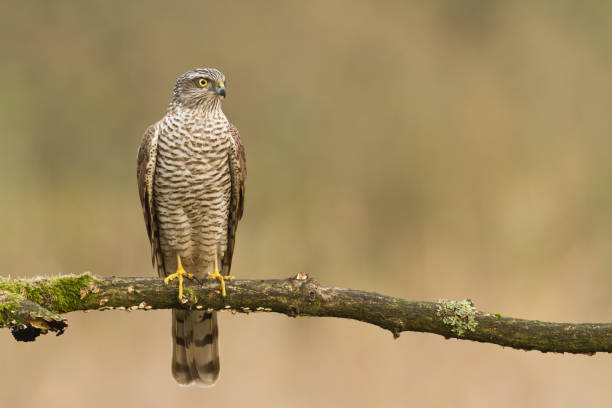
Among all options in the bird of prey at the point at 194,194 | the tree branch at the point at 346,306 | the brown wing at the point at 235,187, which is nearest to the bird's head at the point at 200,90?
the bird of prey at the point at 194,194

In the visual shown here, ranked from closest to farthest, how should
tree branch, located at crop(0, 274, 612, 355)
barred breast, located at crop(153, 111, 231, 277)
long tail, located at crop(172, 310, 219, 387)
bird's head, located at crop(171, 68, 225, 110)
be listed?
tree branch, located at crop(0, 274, 612, 355)
barred breast, located at crop(153, 111, 231, 277)
bird's head, located at crop(171, 68, 225, 110)
long tail, located at crop(172, 310, 219, 387)

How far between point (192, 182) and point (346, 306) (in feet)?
3.85

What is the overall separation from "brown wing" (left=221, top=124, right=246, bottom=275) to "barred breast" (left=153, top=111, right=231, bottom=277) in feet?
0.13

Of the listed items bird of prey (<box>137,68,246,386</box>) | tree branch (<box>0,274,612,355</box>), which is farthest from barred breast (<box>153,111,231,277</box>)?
tree branch (<box>0,274,612,355</box>)

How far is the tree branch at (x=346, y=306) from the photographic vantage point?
2.58 meters

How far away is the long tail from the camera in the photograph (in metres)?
3.84

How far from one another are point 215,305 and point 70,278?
2.05 feet

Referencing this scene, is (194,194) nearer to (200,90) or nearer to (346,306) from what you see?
(200,90)

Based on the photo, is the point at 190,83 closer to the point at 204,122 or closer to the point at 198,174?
the point at 204,122

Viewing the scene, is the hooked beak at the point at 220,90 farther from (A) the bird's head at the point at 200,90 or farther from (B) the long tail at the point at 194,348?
(B) the long tail at the point at 194,348

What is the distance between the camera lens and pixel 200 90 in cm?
357

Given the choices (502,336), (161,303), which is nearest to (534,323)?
(502,336)

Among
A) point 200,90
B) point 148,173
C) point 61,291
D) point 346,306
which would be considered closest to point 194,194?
point 148,173

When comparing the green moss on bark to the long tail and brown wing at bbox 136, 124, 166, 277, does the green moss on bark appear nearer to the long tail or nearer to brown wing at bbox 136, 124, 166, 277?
brown wing at bbox 136, 124, 166, 277
